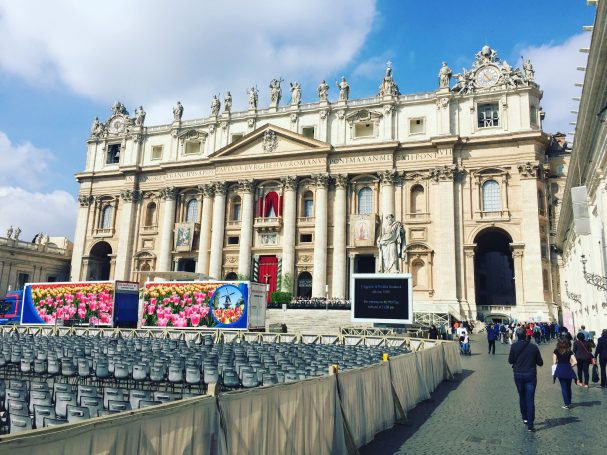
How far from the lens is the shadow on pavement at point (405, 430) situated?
7.72 m

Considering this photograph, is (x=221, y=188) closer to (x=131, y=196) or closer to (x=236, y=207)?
(x=236, y=207)

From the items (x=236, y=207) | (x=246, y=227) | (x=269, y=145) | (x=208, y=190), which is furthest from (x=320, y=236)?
(x=208, y=190)

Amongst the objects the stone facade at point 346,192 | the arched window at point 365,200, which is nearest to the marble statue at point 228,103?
the stone facade at point 346,192

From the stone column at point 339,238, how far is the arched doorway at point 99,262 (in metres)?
27.3

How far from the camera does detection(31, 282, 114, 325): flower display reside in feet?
104

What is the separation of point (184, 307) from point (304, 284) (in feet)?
58.1

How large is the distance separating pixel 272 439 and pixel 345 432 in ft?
6.25

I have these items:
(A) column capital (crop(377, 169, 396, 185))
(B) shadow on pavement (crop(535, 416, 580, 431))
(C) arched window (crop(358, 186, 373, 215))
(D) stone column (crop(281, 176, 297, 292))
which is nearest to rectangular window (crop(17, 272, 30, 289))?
(D) stone column (crop(281, 176, 297, 292))

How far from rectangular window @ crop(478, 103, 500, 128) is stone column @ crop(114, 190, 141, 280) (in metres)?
37.8

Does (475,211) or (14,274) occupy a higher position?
(475,211)

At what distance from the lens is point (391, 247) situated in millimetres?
31328

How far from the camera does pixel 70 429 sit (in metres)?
3.37

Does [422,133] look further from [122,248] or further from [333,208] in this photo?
[122,248]

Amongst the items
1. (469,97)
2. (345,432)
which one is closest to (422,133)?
(469,97)
